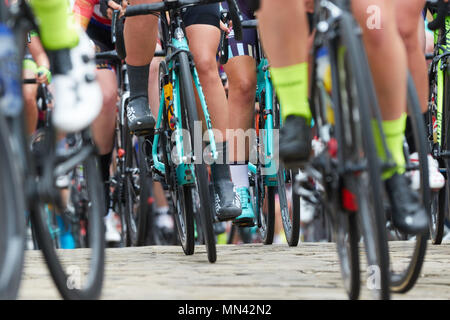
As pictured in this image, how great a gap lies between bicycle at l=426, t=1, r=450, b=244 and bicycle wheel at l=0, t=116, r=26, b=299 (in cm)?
355

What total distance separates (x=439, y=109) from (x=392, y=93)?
2.56 meters

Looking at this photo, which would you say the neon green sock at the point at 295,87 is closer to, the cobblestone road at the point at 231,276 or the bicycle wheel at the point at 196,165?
the cobblestone road at the point at 231,276

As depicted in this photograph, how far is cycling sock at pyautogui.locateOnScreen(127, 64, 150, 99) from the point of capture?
531 centimetres

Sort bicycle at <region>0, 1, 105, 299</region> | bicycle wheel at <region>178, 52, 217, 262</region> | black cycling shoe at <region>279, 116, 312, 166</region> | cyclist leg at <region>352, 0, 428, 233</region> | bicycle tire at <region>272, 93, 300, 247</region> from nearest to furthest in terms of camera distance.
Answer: bicycle at <region>0, 1, 105, 299</region>, cyclist leg at <region>352, 0, 428, 233</region>, black cycling shoe at <region>279, 116, 312, 166</region>, bicycle wheel at <region>178, 52, 217, 262</region>, bicycle tire at <region>272, 93, 300, 247</region>

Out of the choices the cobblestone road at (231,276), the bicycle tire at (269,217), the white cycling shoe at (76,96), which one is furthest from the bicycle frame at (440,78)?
the white cycling shoe at (76,96)

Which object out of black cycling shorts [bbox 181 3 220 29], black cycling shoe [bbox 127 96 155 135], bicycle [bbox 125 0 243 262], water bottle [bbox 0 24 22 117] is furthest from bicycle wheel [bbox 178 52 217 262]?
water bottle [bbox 0 24 22 117]

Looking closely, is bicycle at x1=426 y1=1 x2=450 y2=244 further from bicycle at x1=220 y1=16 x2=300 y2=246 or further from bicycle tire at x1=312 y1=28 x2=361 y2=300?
bicycle tire at x1=312 y1=28 x2=361 y2=300

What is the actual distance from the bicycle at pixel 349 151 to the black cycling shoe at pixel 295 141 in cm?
6

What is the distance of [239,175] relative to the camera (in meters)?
5.94

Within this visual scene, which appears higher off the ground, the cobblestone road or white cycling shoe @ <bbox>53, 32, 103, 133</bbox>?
white cycling shoe @ <bbox>53, 32, 103, 133</bbox>

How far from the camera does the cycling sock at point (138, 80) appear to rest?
17.4 ft
